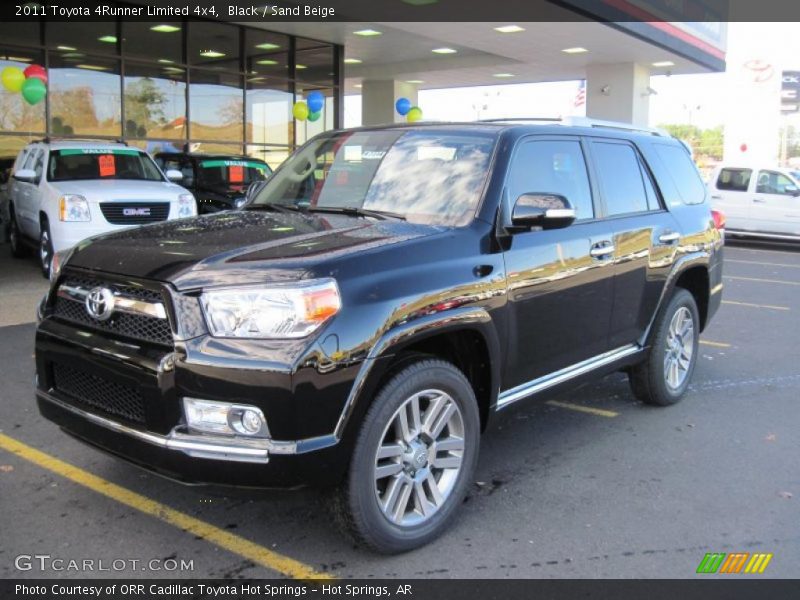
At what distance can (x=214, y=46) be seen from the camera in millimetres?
19203

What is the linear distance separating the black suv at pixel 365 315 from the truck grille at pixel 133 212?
20.0 ft

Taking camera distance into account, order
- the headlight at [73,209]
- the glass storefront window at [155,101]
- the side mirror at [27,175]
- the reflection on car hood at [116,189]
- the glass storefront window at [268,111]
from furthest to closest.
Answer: the glass storefront window at [268,111]
the glass storefront window at [155,101]
the side mirror at [27,175]
the reflection on car hood at [116,189]
the headlight at [73,209]

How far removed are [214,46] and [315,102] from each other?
2758mm

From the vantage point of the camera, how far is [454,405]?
3.73m

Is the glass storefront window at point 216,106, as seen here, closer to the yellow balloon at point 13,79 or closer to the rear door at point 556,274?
the yellow balloon at point 13,79

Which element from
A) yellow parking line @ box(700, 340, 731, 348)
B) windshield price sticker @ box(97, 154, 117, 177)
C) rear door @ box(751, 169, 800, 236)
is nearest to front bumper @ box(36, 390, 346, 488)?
yellow parking line @ box(700, 340, 731, 348)

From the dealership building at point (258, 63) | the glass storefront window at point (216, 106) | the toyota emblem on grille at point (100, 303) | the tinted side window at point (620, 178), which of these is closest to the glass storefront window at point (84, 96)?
the dealership building at point (258, 63)

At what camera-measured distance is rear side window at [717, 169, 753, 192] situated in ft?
60.9

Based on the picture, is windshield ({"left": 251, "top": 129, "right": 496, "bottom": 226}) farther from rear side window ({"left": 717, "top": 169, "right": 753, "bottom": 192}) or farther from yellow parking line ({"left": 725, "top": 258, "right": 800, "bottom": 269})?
rear side window ({"left": 717, "top": 169, "right": 753, "bottom": 192})

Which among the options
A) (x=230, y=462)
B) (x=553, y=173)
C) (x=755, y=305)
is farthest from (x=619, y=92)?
(x=230, y=462)

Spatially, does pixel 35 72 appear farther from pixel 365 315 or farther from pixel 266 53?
pixel 365 315

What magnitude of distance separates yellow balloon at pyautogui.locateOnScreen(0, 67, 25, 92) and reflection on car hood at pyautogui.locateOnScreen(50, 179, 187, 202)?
4.23 metres

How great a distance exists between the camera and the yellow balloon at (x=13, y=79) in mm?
14062

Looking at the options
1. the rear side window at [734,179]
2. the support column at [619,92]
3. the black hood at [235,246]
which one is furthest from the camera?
the support column at [619,92]
